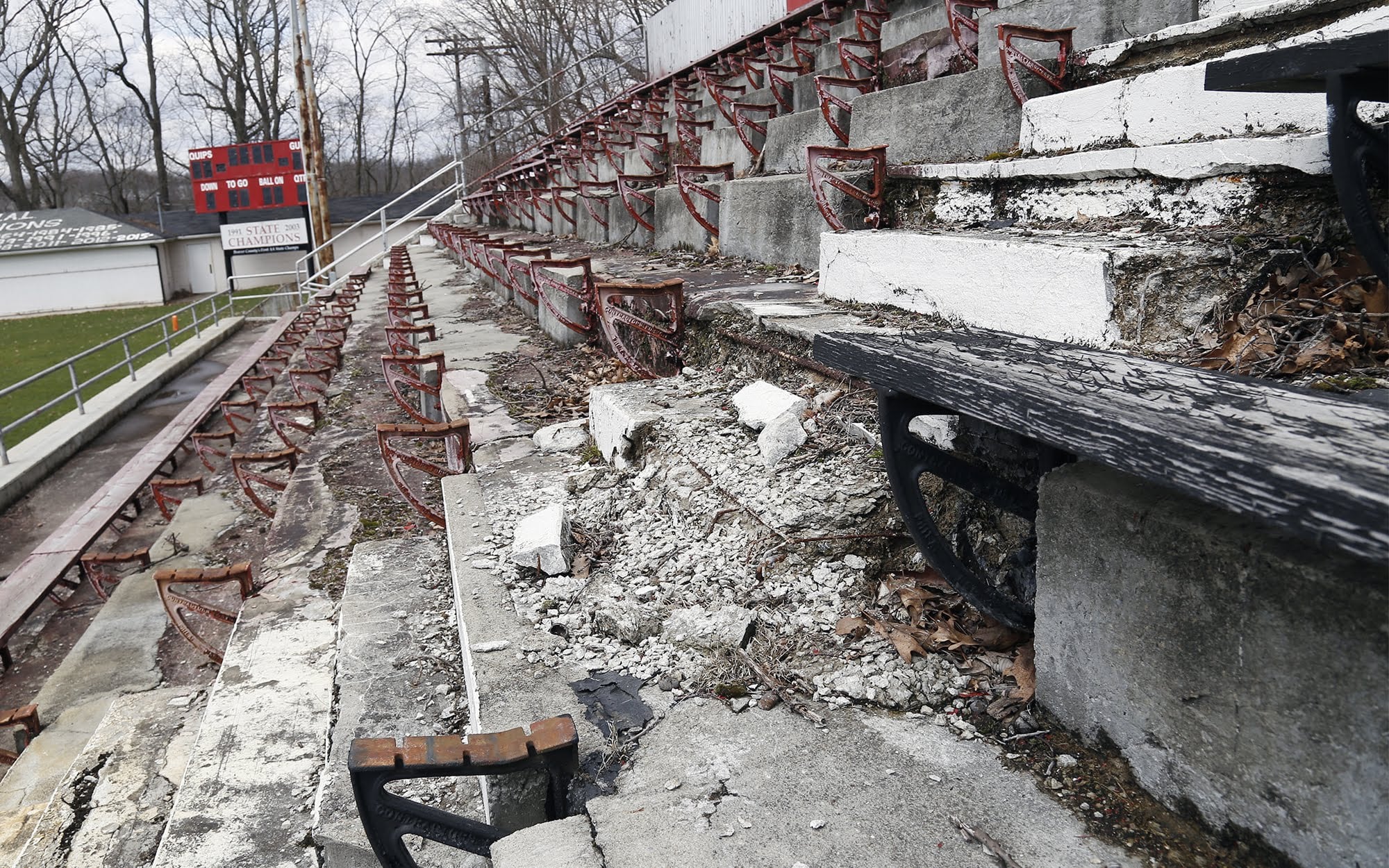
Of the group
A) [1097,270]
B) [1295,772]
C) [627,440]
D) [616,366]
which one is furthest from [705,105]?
[1295,772]

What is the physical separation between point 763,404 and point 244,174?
97.5 feet

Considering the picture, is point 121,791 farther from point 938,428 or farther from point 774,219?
point 774,219

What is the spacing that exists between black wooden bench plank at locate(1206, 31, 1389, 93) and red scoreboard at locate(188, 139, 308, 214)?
30381 mm

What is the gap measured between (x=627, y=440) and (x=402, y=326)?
4969 mm

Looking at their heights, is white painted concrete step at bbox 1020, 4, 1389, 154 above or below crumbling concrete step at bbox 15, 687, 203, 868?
above

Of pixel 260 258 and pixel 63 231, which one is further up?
pixel 63 231

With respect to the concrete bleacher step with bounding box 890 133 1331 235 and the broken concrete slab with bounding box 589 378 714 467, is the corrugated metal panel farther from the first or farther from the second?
the broken concrete slab with bounding box 589 378 714 467

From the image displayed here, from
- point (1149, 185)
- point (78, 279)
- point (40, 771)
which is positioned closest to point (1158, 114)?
point (1149, 185)

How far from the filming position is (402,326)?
833 cm

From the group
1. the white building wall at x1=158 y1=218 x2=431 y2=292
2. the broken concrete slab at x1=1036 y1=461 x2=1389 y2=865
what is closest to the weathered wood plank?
the broken concrete slab at x1=1036 y1=461 x2=1389 y2=865

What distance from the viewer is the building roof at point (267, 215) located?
107ft

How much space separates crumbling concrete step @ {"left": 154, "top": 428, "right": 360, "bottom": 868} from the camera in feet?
8.56

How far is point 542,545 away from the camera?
3.19 meters

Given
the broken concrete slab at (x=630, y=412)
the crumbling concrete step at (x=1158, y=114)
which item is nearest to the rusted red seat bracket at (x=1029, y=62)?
the crumbling concrete step at (x=1158, y=114)
